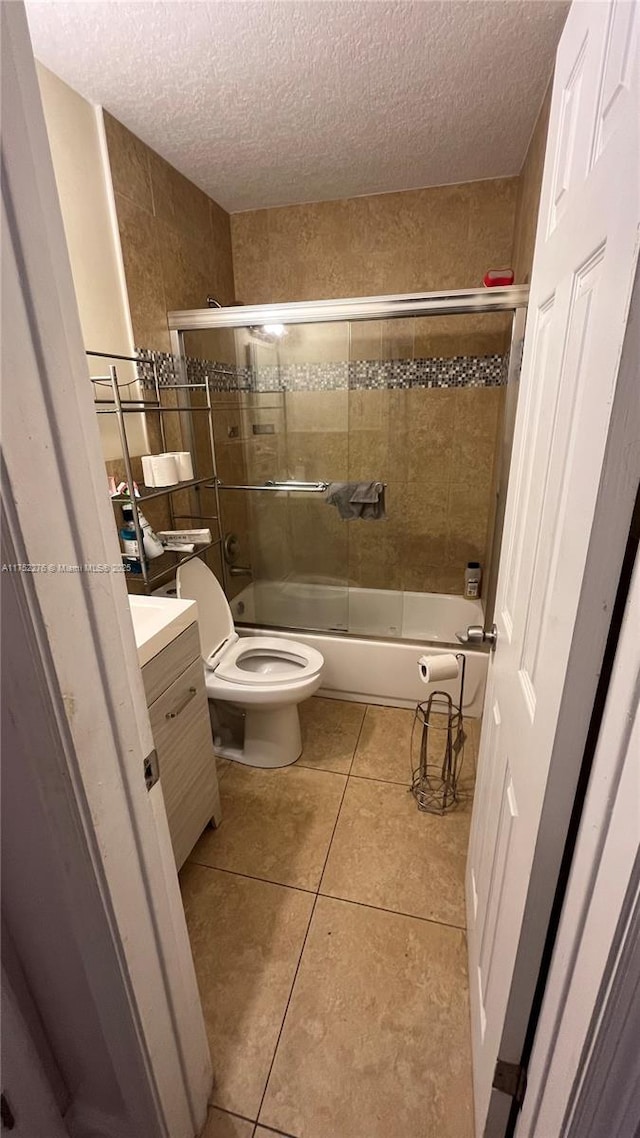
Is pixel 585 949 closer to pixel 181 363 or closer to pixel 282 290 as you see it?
pixel 181 363

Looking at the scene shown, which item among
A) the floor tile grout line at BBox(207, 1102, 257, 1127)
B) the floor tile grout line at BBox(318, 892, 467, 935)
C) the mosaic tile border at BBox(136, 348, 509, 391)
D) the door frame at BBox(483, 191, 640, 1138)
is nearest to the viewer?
the door frame at BBox(483, 191, 640, 1138)

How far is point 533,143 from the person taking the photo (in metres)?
1.78

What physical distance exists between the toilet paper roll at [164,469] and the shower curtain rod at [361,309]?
0.77 meters

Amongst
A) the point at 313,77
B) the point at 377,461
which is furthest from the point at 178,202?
the point at 377,461

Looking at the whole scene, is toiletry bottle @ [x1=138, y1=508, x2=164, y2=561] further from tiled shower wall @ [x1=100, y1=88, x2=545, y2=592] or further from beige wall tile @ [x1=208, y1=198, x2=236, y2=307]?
beige wall tile @ [x1=208, y1=198, x2=236, y2=307]

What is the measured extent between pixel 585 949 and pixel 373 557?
7.42 ft

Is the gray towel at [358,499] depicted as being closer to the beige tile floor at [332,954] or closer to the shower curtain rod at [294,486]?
the shower curtain rod at [294,486]

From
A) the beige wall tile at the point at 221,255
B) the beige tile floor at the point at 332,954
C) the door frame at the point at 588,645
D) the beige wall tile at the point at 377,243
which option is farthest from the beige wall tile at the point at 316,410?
the door frame at the point at 588,645

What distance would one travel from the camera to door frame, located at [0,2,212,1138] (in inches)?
17.9

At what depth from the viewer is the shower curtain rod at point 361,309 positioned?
183 centimetres

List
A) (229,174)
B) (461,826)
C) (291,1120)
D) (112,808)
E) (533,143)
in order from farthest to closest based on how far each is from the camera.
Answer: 1. (229,174)
2. (533,143)
3. (461,826)
4. (291,1120)
5. (112,808)

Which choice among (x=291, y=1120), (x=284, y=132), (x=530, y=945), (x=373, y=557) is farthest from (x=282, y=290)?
(x=291, y=1120)

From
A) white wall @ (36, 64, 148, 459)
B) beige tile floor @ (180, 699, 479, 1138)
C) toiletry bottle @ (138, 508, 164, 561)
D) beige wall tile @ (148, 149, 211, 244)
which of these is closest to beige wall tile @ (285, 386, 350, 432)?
beige wall tile @ (148, 149, 211, 244)

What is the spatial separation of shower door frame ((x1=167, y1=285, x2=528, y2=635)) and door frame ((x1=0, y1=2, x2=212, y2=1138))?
1.60 m
